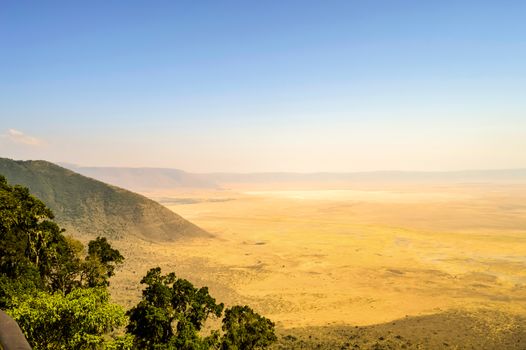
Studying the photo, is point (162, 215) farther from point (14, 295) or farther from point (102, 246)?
point (14, 295)

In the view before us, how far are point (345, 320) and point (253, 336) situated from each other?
25891 millimetres

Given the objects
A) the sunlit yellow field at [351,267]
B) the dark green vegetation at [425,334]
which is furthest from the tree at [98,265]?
the sunlit yellow field at [351,267]

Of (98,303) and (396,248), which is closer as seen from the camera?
(98,303)

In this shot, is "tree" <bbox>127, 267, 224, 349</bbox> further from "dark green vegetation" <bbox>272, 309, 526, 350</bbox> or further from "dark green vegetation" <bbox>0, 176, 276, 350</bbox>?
"dark green vegetation" <bbox>272, 309, 526, 350</bbox>

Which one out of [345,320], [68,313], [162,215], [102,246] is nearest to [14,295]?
[68,313]

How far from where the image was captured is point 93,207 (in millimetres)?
96875

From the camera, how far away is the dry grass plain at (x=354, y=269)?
153 feet

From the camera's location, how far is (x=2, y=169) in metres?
95.9

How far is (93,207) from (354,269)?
66866 millimetres

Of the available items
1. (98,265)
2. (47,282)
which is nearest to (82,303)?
(98,265)

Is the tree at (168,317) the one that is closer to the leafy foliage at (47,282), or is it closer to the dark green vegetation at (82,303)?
the dark green vegetation at (82,303)

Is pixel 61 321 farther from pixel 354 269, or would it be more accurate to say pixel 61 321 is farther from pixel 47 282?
pixel 354 269

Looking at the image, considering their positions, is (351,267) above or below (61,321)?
below

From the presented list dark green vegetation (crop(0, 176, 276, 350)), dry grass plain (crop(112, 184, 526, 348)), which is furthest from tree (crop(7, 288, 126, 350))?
dry grass plain (crop(112, 184, 526, 348))
